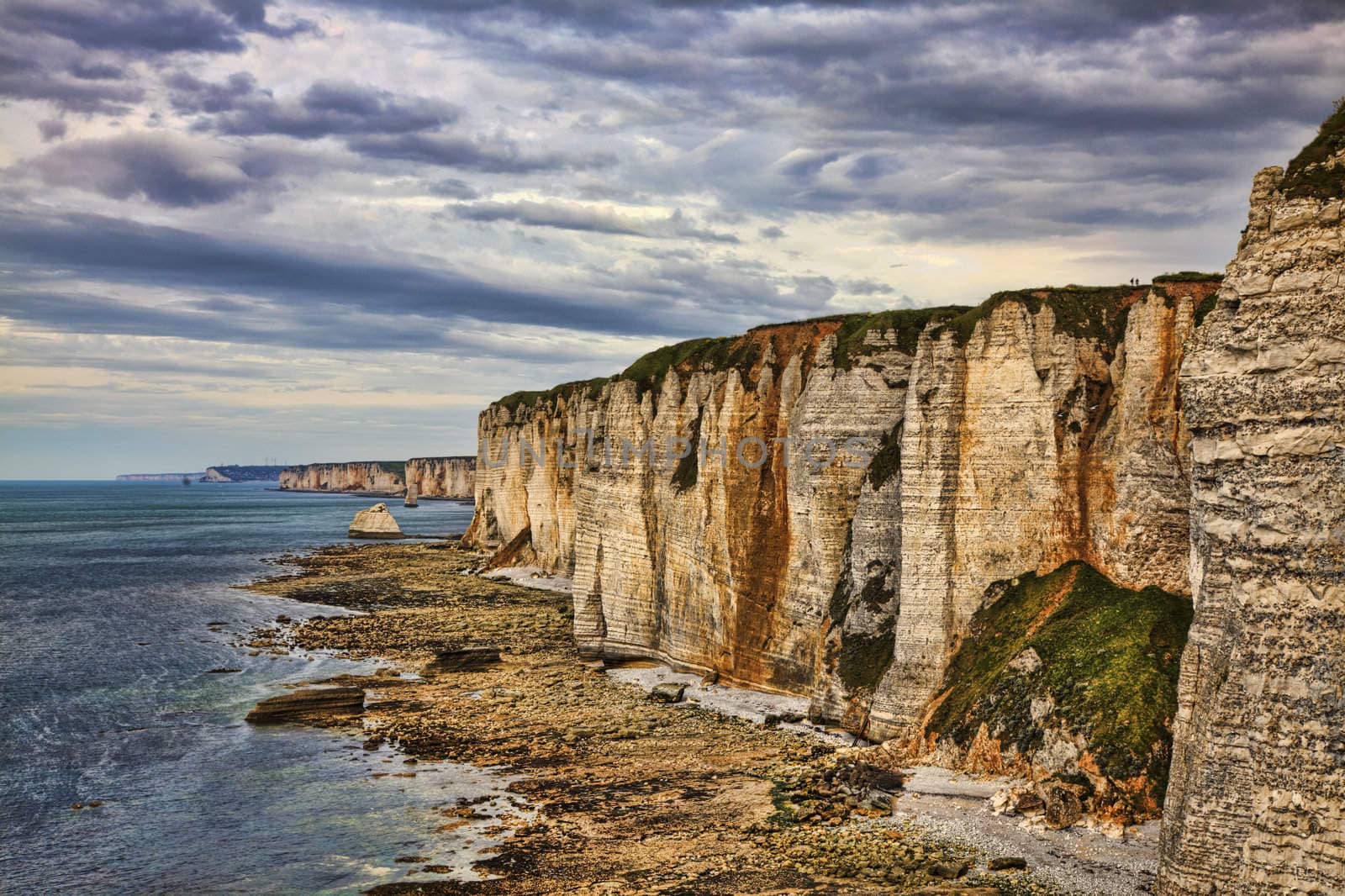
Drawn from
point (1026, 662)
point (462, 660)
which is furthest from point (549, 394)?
point (1026, 662)

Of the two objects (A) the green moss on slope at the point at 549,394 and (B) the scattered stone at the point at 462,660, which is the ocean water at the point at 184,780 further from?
(A) the green moss on slope at the point at 549,394

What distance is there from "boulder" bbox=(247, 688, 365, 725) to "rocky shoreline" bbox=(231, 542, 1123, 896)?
86 centimetres

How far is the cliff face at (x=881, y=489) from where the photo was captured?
3045 centimetres

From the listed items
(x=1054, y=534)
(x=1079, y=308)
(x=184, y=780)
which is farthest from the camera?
(x=184, y=780)

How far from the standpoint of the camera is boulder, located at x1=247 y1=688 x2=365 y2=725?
1642 inches

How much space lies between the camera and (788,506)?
1657 inches

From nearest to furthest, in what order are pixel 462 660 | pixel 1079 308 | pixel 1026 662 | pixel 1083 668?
pixel 1083 668 → pixel 1026 662 → pixel 1079 308 → pixel 462 660

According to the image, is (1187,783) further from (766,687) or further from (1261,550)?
(766,687)

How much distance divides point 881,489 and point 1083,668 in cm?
1129

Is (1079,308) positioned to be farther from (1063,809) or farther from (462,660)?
(462,660)

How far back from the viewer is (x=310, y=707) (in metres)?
42.6

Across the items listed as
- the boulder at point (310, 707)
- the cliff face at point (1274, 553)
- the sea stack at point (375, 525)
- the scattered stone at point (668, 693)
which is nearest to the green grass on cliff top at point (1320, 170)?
the cliff face at point (1274, 553)

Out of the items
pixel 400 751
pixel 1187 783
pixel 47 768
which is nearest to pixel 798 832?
pixel 1187 783

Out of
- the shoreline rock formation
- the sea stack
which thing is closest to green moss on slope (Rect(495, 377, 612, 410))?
the shoreline rock formation
